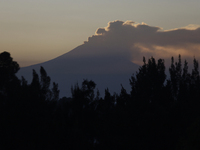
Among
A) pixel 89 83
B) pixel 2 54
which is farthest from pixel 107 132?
pixel 2 54

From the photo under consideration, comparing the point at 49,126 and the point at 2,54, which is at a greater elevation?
the point at 2,54

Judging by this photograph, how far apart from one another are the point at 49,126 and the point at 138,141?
24.7ft

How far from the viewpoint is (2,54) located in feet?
140

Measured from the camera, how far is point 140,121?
28.3 meters

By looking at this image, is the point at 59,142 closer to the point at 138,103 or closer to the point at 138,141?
the point at 138,141

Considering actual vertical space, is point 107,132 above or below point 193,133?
below

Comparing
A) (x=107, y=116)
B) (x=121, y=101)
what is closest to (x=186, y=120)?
(x=107, y=116)

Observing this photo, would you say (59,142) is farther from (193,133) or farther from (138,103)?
(193,133)

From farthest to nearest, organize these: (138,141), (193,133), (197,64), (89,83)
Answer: (197,64), (89,83), (138,141), (193,133)

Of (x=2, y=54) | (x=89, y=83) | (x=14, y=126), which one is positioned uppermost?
(x=2, y=54)

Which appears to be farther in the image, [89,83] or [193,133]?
[89,83]

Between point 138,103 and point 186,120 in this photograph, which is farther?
point 138,103

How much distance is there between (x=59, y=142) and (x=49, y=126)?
1.60 meters

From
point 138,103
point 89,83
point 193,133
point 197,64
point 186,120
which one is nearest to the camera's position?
point 193,133
